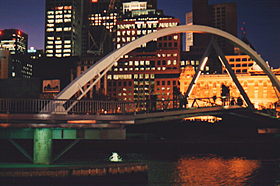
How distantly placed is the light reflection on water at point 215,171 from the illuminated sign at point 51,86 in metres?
77.3

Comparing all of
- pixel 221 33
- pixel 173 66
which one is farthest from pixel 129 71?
pixel 221 33

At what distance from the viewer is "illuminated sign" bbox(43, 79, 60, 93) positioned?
389 feet

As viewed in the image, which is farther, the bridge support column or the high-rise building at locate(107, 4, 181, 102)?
the high-rise building at locate(107, 4, 181, 102)

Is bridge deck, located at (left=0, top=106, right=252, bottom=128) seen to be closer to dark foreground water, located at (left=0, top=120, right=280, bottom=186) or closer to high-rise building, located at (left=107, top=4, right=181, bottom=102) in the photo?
dark foreground water, located at (left=0, top=120, right=280, bottom=186)

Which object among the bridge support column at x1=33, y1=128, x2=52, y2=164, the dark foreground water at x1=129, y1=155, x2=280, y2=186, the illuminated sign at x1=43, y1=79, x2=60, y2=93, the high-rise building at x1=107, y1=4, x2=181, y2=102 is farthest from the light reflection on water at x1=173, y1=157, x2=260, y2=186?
the high-rise building at x1=107, y1=4, x2=181, y2=102

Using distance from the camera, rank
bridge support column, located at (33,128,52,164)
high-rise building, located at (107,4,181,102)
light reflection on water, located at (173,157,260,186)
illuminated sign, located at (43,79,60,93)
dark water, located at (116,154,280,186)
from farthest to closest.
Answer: high-rise building, located at (107,4,181,102) → illuminated sign, located at (43,79,60,93) → light reflection on water, located at (173,157,260,186) → dark water, located at (116,154,280,186) → bridge support column, located at (33,128,52,164)

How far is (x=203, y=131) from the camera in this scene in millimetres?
82438

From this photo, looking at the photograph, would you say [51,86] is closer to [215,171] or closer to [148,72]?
[148,72]

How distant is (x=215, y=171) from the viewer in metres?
38.7

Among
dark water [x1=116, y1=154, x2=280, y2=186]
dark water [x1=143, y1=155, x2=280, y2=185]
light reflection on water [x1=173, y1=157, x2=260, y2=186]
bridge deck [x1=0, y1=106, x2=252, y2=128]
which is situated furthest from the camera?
light reflection on water [x1=173, y1=157, x2=260, y2=186]

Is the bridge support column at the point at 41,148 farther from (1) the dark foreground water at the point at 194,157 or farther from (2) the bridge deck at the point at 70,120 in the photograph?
(1) the dark foreground water at the point at 194,157

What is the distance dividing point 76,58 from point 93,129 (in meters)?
159

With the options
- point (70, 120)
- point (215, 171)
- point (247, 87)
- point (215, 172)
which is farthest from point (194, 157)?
point (247, 87)

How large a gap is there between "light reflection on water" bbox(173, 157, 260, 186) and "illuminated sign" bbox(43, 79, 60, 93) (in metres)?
77.3
